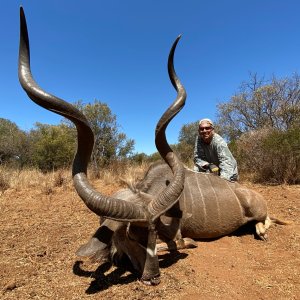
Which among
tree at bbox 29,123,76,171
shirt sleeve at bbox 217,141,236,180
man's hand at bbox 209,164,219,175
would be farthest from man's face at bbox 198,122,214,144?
tree at bbox 29,123,76,171

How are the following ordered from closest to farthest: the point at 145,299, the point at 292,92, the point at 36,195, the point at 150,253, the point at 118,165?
the point at 145,299 → the point at 150,253 → the point at 36,195 → the point at 118,165 → the point at 292,92

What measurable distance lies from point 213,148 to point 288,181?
3512 mm

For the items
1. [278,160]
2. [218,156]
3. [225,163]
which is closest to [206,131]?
[218,156]

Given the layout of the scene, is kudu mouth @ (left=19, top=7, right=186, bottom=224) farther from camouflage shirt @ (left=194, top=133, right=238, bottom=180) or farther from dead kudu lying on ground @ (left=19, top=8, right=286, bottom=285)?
camouflage shirt @ (left=194, top=133, right=238, bottom=180)

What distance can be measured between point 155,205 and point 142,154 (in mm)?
16882

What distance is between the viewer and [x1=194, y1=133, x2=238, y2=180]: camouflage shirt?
15.7ft

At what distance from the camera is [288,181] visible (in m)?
7.61

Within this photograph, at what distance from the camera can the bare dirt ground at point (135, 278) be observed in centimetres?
260

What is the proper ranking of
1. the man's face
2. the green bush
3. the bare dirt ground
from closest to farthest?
the bare dirt ground, the man's face, the green bush

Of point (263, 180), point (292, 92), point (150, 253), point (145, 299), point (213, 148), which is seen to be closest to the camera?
point (145, 299)

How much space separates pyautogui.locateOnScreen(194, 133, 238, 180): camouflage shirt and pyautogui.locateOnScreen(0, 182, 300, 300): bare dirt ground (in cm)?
85

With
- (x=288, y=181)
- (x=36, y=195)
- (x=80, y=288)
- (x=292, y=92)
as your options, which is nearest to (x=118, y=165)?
(x=36, y=195)

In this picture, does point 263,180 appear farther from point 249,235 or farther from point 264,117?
point 264,117

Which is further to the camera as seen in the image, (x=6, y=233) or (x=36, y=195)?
(x=36, y=195)
